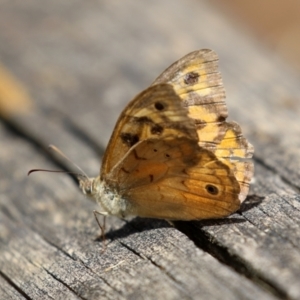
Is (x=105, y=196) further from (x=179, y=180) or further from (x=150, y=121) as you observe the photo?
(x=150, y=121)

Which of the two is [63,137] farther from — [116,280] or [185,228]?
[116,280]

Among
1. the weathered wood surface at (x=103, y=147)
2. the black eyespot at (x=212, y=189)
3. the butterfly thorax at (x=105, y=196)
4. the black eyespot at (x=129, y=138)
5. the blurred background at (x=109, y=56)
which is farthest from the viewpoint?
the blurred background at (x=109, y=56)

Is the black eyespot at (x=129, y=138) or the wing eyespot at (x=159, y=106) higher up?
the wing eyespot at (x=159, y=106)

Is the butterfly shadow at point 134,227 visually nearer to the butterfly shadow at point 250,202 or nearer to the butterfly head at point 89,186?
the butterfly head at point 89,186

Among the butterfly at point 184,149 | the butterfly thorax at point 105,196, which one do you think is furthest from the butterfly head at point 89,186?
the butterfly at point 184,149

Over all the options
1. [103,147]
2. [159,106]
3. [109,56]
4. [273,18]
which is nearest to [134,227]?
[159,106]

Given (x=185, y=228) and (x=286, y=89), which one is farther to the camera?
(x=286, y=89)

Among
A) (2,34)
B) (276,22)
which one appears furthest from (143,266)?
(276,22)
